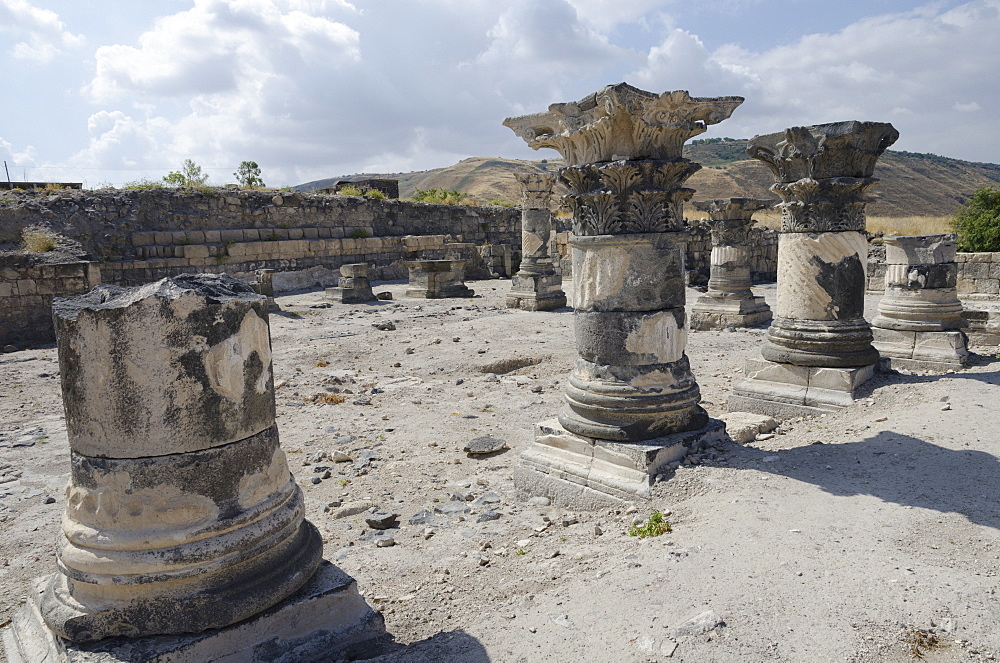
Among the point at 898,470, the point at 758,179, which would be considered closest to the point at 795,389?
the point at 898,470

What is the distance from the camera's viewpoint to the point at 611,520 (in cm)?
400

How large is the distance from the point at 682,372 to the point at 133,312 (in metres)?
3.48

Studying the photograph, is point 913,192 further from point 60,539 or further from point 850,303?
point 60,539

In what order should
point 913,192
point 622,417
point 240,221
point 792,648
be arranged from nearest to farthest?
point 792,648
point 622,417
point 240,221
point 913,192

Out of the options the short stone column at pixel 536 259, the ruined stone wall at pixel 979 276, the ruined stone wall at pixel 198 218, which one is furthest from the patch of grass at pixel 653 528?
the ruined stone wall at pixel 198 218

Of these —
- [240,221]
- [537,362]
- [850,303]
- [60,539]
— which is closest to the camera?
[60,539]

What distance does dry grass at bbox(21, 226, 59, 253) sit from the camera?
40.9ft

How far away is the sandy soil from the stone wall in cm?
455

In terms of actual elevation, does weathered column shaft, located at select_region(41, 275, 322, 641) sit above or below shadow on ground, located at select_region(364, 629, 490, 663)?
above

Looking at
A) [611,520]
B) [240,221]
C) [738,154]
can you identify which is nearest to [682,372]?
[611,520]

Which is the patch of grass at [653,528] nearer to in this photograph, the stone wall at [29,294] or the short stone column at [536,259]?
the short stone column at [536,259]

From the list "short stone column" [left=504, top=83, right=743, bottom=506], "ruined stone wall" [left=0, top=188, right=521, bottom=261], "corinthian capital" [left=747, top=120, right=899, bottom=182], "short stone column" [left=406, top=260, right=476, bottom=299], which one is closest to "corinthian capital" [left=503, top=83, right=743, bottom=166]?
"short stone column" [left=504, top=83, right=743, bottom=506]

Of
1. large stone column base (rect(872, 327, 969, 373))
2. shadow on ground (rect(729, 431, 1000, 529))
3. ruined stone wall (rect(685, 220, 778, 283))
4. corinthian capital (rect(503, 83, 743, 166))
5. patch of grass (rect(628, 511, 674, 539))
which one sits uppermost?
corinthian capital (rect(503, 83, 743, 166))

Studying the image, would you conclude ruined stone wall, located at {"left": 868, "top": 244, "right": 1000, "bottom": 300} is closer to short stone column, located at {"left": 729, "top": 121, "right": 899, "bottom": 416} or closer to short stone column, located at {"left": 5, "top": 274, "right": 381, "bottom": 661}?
short stone column, located at {"left": 729, "top": 121, "right": 899, "bottom": 416}
